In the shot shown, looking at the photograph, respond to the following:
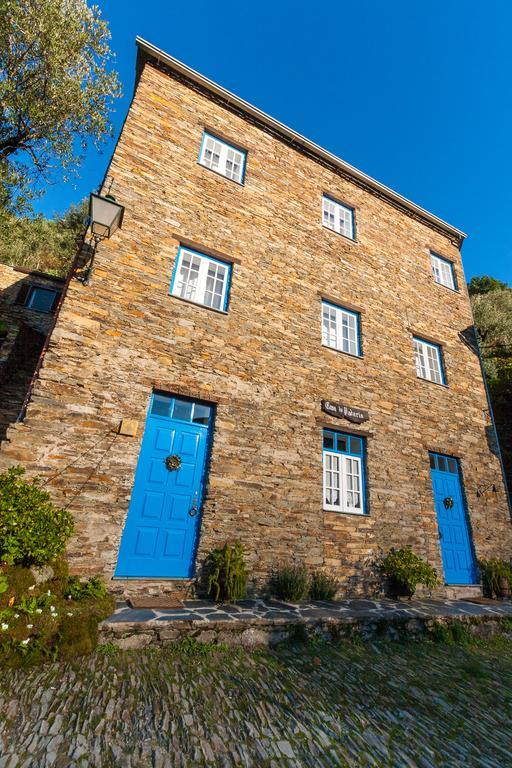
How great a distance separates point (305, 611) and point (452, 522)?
5.43 metres

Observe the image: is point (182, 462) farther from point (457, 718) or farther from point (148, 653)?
point (457, 718)

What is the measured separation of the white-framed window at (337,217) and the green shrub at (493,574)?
9689mm

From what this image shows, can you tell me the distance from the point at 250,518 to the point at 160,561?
65.9 inches

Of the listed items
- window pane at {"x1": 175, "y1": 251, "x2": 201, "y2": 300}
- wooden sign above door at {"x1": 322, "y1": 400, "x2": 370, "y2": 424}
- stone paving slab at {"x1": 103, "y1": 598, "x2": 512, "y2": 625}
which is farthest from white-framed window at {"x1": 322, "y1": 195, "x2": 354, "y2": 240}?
stone paving slab at {"x1": 103, "y1": 598, "x2": 512, "y2": 625}

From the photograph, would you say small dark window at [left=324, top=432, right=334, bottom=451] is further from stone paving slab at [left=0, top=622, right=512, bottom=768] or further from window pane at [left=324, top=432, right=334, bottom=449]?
stone paving slab at [left=0, top=622, right=512, bottom=768]

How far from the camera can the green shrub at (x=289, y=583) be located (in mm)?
6020

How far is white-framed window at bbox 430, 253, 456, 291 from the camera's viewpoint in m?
12.3

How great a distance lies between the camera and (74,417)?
5.52m

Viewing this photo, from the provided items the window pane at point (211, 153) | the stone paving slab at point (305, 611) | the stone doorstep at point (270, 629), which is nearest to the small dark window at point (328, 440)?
the stone paving slab at point (305, 611)

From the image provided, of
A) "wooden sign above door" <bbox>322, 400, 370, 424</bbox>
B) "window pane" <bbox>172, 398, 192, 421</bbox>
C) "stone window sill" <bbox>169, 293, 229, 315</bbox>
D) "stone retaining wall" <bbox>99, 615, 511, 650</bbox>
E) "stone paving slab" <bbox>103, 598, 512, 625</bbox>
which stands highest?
"stone window sill" <bbox>169, 293, 229, 315</bbox>

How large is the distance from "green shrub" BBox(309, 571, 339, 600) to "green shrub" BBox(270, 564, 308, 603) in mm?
236

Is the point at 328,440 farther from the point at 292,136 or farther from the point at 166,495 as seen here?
the point at 292,136

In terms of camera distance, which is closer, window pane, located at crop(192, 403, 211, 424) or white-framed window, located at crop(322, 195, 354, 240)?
window pane, located at crop(192, 403, 211, 424)

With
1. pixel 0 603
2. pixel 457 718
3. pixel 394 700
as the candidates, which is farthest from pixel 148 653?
pixel 457 718
